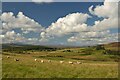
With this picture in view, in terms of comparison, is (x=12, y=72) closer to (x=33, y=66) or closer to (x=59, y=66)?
(x=33, y=66)

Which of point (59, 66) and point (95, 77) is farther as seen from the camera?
point (59, 66)

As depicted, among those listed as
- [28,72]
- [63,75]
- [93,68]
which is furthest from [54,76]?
[93,68]

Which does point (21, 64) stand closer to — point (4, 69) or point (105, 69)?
point (4, 69)

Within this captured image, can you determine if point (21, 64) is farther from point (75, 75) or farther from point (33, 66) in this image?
point (75, 75)

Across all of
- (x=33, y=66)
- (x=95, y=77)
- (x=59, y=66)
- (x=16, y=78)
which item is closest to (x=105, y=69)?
(x=95, y=77)

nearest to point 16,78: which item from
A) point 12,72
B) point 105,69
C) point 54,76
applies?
point 12,72

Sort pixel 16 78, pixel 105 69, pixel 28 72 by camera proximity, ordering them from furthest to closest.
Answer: pixel 105 69, pixel 28 72, pixel 16 78

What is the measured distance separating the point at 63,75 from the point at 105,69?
7.11 meters

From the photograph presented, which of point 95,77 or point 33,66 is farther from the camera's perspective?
point 33,66

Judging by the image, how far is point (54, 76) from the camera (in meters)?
33.5

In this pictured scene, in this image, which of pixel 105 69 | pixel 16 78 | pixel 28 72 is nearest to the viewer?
pixel 16 78

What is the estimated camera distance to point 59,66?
125 ft

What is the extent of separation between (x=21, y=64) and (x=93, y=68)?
35.5 ft

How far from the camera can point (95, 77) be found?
110 feet
